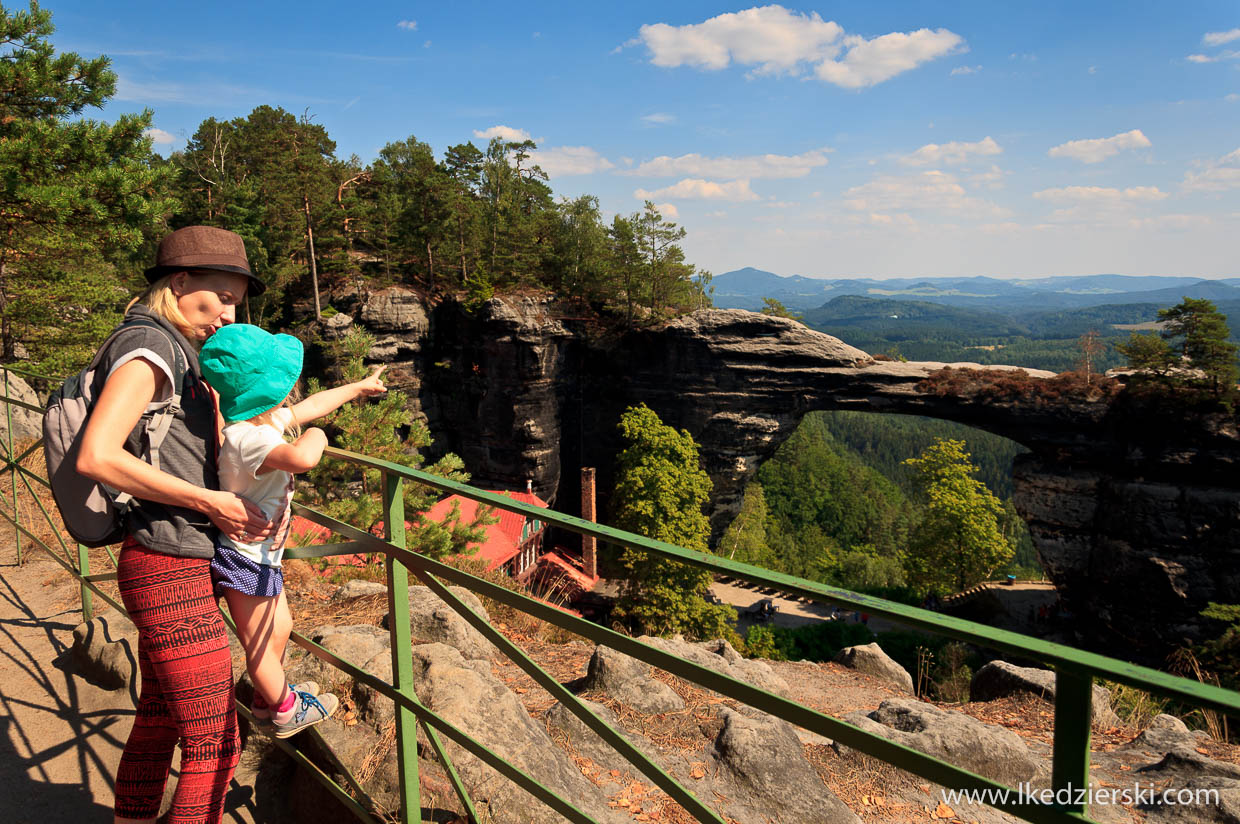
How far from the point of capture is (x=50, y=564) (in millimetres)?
5496

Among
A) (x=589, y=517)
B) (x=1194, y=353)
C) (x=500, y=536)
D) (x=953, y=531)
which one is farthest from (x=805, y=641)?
(x=1194, y=353)

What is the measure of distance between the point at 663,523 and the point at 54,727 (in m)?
20.1

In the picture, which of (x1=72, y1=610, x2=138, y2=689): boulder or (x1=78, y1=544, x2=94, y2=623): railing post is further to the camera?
(x1=78, y1=544, x2=94, y2=623): railing post

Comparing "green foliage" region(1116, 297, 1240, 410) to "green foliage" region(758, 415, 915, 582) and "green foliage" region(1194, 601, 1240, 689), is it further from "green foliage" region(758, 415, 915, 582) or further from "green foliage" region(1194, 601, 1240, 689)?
"green foliage" region(758, 415, 915, 582)

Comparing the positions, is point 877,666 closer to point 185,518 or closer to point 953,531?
point 185,518

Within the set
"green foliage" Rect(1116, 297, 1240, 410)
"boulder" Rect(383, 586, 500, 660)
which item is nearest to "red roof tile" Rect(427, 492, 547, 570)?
"boulder" Rect(383, 586, 500, 660)

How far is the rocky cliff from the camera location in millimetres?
20234

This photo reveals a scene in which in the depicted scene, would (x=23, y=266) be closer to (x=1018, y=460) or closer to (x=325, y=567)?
(x=325, y=567)

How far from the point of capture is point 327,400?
7.11ft

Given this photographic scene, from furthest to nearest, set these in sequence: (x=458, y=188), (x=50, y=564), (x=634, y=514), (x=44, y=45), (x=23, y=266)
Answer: (x=458, y=188) → (x=634, y=514) → (x=23, y=266) → (x=44, y=45) → (x=50, y=564)

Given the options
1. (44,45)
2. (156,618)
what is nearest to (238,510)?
(156,618)

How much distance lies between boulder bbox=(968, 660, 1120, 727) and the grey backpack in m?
6.34

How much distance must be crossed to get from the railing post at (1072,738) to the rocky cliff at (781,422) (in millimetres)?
24944

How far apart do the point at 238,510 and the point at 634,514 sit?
21378mm
